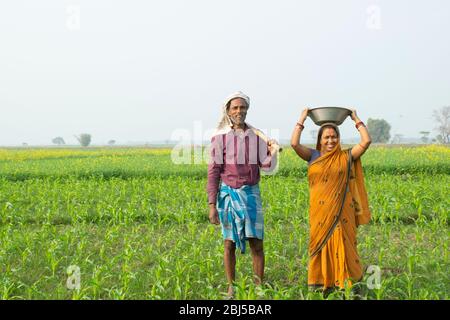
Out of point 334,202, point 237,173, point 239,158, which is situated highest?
point 239,158

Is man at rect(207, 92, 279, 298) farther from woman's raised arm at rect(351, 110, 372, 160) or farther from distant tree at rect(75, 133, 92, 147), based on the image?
distant tree at rect(75, 133, 92, 147)

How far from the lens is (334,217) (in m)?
3.49

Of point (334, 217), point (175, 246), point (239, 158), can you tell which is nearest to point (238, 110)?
point (239, 158)

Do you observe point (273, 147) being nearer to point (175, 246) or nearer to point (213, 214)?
point (213, 214)

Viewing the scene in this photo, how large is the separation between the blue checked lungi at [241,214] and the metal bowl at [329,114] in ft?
2.79

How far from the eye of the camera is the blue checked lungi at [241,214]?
3617mm

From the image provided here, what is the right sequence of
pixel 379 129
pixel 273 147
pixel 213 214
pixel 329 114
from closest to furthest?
1. pixel 329 114
2. pixel 273 147
3. pixel 213 214
4. pixel 379 129

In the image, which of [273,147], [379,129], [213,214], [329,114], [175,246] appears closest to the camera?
[329,114]

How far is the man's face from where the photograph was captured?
358 centimetres

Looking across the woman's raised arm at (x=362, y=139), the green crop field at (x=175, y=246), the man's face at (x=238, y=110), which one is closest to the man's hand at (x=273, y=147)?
the man's face at (x=238, y=110)

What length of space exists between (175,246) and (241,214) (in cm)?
203

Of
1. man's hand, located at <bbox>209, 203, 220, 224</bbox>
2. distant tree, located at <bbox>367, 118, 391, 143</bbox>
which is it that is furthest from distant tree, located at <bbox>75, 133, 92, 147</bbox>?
man's hand, located at <bbox>209, 203, 220, 224</bbox>

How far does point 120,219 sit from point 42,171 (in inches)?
309

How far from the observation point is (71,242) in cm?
575
